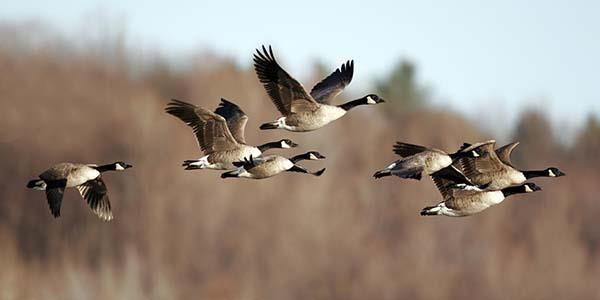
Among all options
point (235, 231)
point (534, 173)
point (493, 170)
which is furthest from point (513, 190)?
point (235, 231)

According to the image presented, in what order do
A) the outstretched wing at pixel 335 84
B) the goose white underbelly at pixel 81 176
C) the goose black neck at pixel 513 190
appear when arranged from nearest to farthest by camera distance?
the goose white underbelly at pixel 81 176 < the goose black neck at pixel 513 190 < the outstretched wing at pixel 335 84

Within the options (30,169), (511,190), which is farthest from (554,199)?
(511,190)

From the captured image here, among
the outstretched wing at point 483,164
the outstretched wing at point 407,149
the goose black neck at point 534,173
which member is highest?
the outstretched wing at point 407,149

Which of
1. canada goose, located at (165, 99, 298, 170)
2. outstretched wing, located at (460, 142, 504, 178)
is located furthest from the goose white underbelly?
outstretched wing, located at (460, 142, 504, 178)

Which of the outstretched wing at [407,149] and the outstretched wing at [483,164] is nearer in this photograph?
the outstretched wing at [407,149]

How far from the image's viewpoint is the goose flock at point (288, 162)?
44.9ft

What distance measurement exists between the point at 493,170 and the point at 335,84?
2377mm

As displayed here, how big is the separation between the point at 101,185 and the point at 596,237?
3525 cm

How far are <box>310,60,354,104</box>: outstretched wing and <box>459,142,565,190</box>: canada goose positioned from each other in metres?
1.88

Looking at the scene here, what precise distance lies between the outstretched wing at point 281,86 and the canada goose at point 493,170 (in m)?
2.10

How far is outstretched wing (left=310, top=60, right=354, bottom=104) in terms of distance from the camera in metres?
15.9

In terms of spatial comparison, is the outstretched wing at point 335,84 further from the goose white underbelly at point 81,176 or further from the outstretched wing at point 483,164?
the goose white underbelly at point 81,176

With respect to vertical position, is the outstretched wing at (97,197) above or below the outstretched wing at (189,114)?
below

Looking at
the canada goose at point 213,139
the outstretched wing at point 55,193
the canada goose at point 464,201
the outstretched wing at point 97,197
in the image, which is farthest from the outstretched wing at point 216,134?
the canada goose at point 464,201
